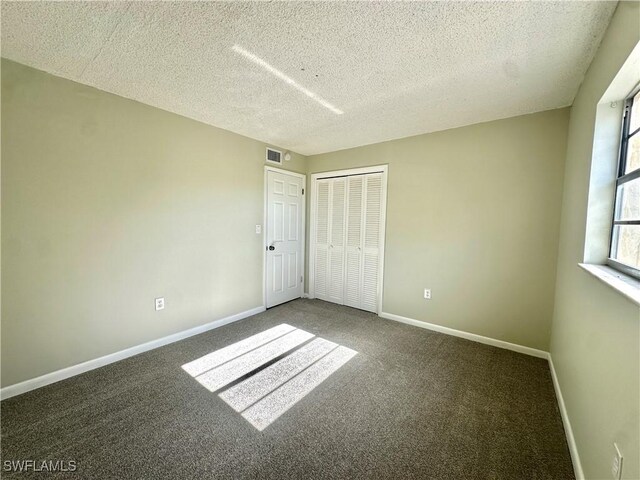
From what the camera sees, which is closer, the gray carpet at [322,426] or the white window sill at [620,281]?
the white window sill at [620,281]

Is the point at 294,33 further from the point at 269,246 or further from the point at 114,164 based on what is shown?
the point at 269,246

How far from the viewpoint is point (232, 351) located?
2568 mm

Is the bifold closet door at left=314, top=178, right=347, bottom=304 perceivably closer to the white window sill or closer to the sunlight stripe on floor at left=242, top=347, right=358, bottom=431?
the sunlight stripe on floor at left=242, top=347, right=358, bottom=431

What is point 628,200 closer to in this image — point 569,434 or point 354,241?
point 569,434

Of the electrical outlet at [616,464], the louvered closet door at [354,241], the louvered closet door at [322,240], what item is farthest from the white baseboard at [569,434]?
the louvered closet door at [322,240]

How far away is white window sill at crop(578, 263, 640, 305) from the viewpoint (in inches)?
36.4

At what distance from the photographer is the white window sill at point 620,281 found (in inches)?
36.4

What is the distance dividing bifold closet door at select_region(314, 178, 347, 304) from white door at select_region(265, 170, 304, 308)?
31cm

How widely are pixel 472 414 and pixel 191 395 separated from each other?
204 cm

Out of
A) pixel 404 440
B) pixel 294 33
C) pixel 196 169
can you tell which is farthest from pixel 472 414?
pixel 196 169

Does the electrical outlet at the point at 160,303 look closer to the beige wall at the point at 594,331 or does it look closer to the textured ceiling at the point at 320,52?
the textured ceiling at the point at 320,52

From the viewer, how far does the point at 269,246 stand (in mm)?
3736
